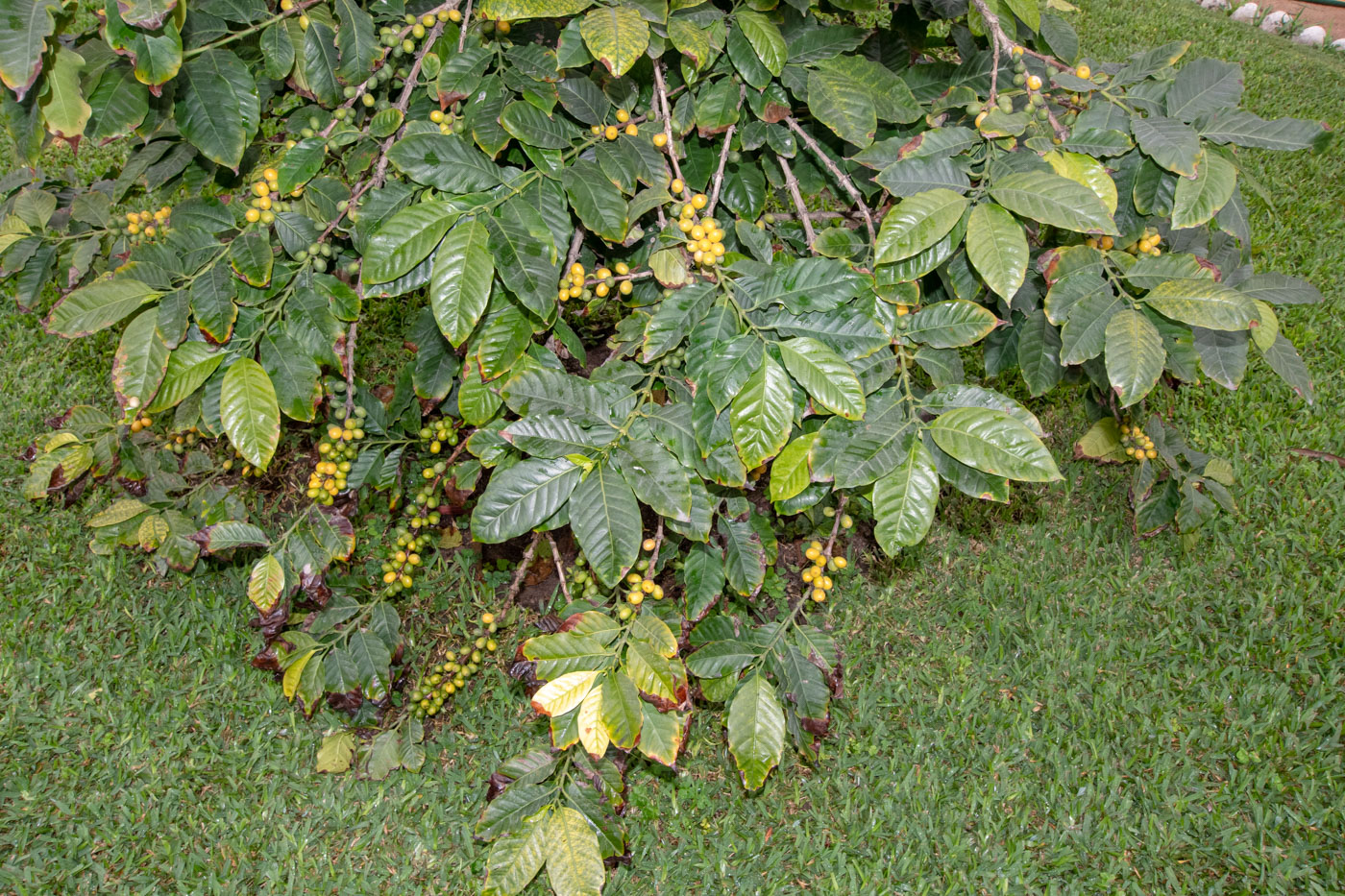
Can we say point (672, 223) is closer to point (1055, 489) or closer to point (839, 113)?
point (839, 113)

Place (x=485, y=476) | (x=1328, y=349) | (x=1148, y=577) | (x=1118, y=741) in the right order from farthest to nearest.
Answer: (x=1328, y=349) < (x=1148, y=577) < (x=485, y=476) < (x=1118, y=741)

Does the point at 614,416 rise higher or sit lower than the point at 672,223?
lower

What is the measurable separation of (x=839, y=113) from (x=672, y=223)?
40 centimetres

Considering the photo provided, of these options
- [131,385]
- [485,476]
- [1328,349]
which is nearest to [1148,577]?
[1328,349]

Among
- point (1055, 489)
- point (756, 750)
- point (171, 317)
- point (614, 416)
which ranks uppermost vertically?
point (171, 317)

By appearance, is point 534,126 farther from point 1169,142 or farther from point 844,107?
point 1169,142

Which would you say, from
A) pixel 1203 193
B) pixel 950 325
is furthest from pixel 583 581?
pixel 1203 193

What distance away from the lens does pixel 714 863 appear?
2.22m

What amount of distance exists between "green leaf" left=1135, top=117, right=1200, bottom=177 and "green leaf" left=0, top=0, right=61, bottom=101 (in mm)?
1790

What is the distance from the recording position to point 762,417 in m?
1.39

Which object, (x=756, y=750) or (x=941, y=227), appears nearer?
(x=941, y=227)

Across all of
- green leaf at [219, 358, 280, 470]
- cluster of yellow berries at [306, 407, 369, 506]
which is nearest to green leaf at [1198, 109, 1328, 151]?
green leaf at [219, 358, 280, 470]

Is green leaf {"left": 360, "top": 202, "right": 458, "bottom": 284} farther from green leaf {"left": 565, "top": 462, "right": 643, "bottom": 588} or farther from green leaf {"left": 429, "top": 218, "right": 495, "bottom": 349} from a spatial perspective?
green leaf {"left": 565, "top": 462, "right": 643, "bottom": 588}

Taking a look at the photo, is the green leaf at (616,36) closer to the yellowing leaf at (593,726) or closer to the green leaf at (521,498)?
the green leaf at (521,498)
